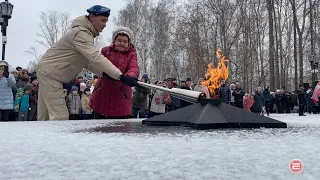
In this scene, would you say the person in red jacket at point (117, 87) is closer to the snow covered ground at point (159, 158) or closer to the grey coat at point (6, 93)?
the snow covered ground at point (159, 158)

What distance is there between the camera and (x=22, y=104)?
273 inches

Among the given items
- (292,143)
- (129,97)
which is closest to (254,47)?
(129,97)

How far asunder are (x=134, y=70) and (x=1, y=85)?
4.07 m

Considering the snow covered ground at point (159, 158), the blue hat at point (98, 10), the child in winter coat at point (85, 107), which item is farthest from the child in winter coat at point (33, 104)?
the snow covered ground at point (159, 158)

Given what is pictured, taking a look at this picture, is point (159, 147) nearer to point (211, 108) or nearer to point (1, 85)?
point (211, 108)

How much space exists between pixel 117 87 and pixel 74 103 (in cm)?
440

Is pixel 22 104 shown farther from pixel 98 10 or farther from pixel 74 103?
pixel 98 10

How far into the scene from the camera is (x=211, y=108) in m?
2.09

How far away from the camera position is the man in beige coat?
318 centimetres

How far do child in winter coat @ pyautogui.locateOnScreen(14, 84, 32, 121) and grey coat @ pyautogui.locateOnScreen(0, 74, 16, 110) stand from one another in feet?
1.78

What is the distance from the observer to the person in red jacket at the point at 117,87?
337 centimetres

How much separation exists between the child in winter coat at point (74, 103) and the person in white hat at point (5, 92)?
133cm

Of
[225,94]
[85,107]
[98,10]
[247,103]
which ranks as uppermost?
[98,10]

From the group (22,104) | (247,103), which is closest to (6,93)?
(22,104)
